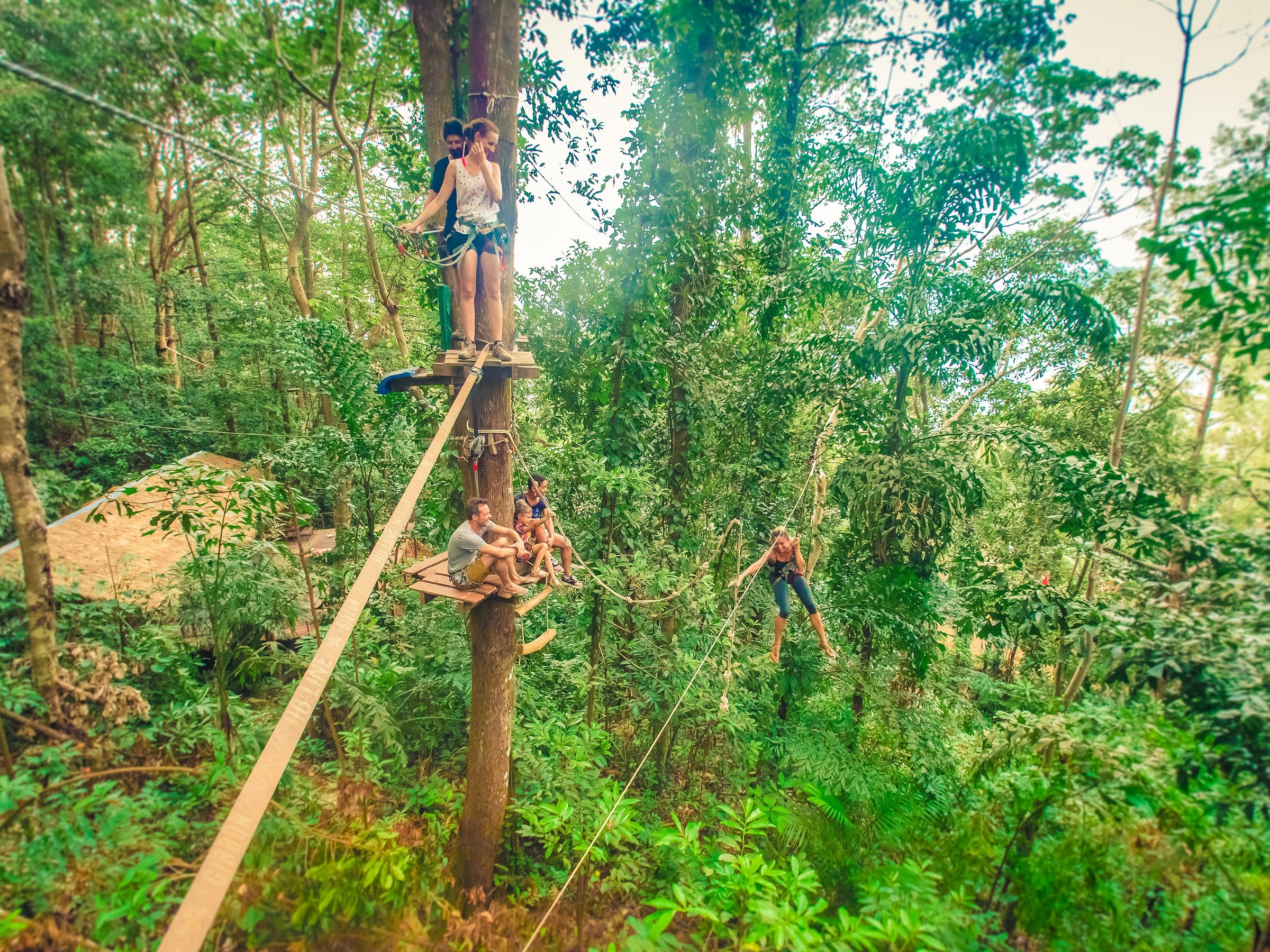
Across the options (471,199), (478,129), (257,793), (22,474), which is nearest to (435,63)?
(478,129)

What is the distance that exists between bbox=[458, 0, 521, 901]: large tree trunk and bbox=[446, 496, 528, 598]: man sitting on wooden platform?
0.82ft

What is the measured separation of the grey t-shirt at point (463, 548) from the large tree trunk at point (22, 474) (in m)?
3.03

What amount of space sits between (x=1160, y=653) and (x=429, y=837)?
5.23 metres

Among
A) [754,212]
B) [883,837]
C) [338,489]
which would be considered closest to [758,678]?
[883,837]

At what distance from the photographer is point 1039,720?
12.1 feet

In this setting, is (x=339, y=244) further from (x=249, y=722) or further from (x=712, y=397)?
(x=249, y=722)

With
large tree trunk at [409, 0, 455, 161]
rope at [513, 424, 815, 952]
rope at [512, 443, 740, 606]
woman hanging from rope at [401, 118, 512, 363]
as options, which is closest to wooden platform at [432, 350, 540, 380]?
woman hanging from rope at [401, 118, 512, 363]

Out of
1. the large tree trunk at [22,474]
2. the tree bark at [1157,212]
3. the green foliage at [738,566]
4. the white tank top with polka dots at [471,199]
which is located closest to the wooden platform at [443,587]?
the green foliage at [738,566]

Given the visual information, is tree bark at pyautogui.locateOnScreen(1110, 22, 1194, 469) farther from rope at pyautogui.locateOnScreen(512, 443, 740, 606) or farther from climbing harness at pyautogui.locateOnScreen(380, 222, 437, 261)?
climbing harness at pyautogui.locateOnScreen(380, 222, 437, 261)

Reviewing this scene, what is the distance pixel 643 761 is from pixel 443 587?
2.15 meters

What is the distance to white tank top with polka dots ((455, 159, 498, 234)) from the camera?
11.4ft

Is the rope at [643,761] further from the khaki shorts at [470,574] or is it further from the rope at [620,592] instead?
the khaki shorts at [470,574]

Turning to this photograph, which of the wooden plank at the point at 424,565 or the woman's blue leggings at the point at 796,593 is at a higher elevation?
the wooden plank at the point at 424,565

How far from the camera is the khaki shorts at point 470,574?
11.8 feet
